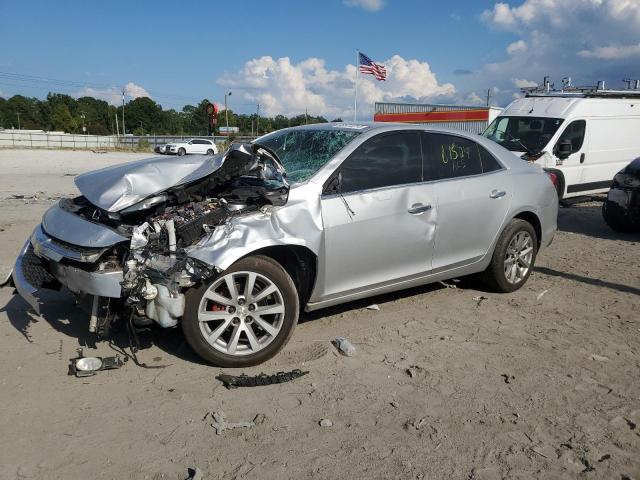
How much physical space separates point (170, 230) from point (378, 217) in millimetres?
1631

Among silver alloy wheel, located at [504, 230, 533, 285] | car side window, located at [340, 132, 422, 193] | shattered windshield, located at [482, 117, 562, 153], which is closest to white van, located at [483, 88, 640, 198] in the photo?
shattered windshield, located at [482, 117, 562, 153]

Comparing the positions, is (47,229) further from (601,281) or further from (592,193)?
(592,193)

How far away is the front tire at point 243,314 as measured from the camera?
3.61 m

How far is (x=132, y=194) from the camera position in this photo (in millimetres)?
3756

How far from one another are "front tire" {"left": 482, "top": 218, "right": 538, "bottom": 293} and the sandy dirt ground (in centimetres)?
35

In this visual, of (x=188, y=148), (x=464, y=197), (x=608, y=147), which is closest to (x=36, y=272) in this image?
(x=464, y=197)

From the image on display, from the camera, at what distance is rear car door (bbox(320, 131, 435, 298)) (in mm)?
4129

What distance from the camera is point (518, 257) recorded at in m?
5.64

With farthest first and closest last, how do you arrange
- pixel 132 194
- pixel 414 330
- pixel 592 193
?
pixel 592 193
pixel 414 330
pixel 132 194

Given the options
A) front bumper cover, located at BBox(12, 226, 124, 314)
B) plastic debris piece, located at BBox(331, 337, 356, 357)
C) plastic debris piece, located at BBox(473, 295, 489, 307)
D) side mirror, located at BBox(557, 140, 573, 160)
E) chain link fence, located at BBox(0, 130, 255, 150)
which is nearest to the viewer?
front bumper cover, located at BBox(12, 226, 124, 314)

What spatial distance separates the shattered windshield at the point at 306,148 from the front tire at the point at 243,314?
33.7 inches

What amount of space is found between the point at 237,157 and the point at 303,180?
1.72ft

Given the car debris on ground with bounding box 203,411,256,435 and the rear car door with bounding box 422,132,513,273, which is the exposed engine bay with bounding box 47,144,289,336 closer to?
the car debris on ground with bounding box 203,411,256,435

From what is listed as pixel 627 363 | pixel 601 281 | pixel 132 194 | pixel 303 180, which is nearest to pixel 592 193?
pixel 601 281
